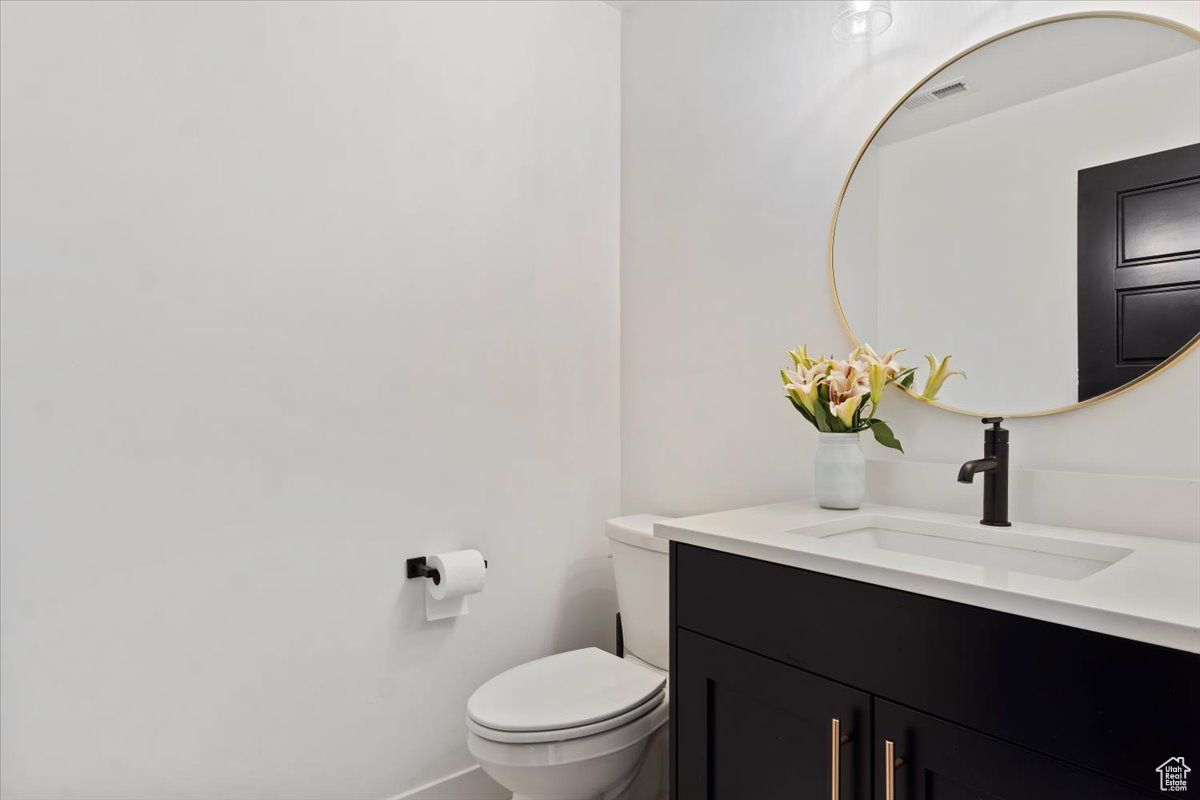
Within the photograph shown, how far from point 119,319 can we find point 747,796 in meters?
1.49

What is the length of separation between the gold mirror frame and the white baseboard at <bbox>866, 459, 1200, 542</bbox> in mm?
123

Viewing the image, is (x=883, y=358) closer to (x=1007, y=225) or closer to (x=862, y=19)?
(x=1007, y=225)

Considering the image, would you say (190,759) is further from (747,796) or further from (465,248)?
(465,248)

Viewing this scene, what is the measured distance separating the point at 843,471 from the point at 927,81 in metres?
0.86

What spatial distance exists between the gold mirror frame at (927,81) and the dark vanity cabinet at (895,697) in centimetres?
61

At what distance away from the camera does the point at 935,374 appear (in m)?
1.47

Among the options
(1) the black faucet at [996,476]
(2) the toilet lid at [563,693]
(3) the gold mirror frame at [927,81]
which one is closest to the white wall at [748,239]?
(3) the gold mirror frame at [927,81]

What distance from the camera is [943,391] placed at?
1460 mm

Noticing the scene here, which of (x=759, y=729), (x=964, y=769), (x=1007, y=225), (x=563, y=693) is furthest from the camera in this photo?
(x=563, y=693)

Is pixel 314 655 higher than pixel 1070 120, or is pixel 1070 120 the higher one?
pixel 1070 120

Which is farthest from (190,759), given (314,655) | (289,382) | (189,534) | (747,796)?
(747,796)

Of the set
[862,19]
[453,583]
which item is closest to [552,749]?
[453,583]

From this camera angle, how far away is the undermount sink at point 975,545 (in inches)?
44.4

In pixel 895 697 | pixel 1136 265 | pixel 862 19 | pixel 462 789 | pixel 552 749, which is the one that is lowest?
pixel 462 789
